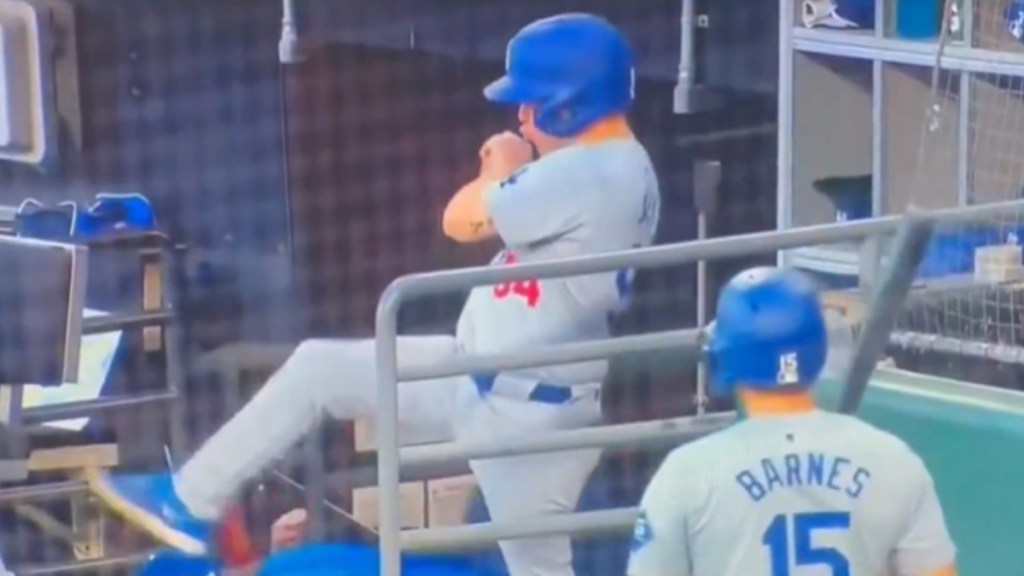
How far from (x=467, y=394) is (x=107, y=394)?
1.53 m

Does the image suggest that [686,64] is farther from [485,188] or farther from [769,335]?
[769,335]

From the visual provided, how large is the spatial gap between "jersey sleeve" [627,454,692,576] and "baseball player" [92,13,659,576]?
→ 45 cm

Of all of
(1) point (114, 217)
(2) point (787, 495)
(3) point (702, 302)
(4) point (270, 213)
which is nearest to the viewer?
(2) point (787, 495)

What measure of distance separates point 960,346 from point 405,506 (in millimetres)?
1098

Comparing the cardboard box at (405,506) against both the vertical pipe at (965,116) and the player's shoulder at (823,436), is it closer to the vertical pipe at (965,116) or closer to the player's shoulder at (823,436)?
the vertical pipe at (965,116)

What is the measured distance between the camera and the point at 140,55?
416cm

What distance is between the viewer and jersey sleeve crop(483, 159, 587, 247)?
2.23 metres

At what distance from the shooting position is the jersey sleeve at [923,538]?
177 centimetres

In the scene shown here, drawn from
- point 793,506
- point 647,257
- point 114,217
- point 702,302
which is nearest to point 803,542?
point 793,506

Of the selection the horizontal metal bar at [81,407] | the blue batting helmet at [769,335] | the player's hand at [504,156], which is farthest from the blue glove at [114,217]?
the blue batting helmet at [769,335]

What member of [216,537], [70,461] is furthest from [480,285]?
[70,461]

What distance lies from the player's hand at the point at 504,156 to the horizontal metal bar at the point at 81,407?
1398mm

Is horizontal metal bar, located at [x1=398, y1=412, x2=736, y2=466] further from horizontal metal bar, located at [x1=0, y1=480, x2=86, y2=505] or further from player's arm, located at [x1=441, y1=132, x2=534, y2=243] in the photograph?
horizontal metal bar, located at [x1=0, y1=480, x2=86, y2=505]

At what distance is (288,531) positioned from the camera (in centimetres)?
304
